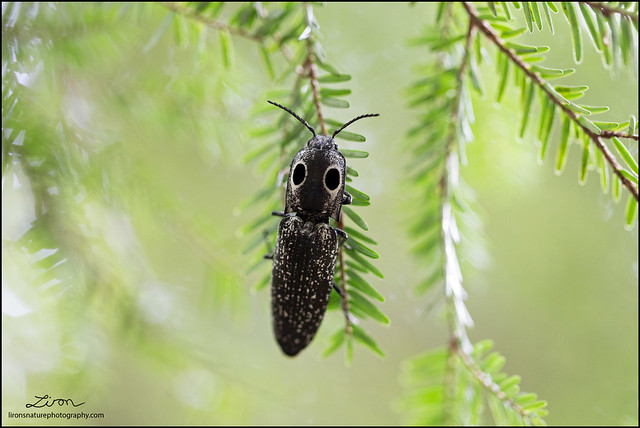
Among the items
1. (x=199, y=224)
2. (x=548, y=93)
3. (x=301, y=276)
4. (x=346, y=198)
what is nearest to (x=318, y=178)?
(x=346, y=198)

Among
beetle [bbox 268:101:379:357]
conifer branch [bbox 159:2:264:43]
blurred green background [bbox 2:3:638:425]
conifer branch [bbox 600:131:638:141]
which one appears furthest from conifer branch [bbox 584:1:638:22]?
conifer branch [bbox 159:2:264:43]

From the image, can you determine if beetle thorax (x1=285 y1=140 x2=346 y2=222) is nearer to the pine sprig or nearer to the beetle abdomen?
the beetle abdomen

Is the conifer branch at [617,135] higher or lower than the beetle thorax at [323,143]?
lower

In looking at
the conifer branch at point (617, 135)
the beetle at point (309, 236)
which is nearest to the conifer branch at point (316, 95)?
the beetle at point (309, 236)

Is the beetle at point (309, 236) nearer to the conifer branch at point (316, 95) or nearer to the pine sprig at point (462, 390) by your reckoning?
the conifer branch at point (316, 95)

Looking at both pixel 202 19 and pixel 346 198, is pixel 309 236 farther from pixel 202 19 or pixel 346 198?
pixel 202 19

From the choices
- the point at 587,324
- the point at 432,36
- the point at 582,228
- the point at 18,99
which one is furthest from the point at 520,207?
the point at 18,99
